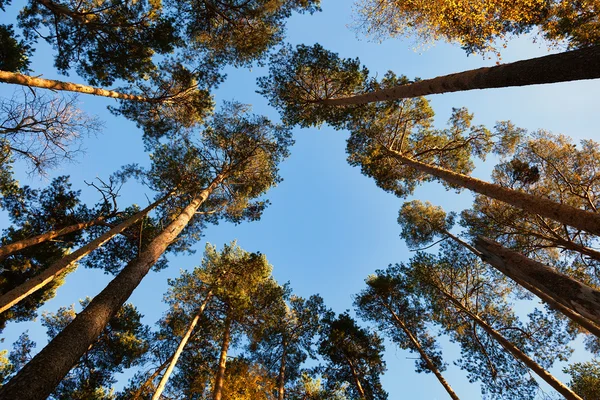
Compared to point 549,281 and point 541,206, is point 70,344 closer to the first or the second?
point 549,281

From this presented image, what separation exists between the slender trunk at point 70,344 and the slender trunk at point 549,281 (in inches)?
270

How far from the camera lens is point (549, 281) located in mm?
4605

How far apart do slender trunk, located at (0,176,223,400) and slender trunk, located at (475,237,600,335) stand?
6.85 m

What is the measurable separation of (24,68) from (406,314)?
1888 cm

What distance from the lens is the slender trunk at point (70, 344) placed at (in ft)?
10.9

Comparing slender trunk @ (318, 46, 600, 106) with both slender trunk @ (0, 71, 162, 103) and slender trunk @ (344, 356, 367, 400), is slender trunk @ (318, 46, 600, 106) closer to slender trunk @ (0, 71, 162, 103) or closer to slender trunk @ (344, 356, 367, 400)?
slender trunk @ (0, 71, 162, 103)

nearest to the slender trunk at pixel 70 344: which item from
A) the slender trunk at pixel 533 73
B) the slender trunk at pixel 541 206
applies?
the slender trunk at pixel 533 73

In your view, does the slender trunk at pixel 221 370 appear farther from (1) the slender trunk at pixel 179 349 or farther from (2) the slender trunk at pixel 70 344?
(2) the slender trunk at pixel 70 344

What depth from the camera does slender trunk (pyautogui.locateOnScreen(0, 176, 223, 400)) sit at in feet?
10.9

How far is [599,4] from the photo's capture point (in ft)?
27.4

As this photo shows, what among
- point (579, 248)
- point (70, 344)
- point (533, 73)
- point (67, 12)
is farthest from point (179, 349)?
point (579, 248)

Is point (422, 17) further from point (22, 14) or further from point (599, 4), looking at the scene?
point (22, 14)

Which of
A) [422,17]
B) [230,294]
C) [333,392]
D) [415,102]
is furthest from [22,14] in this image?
[333,392]

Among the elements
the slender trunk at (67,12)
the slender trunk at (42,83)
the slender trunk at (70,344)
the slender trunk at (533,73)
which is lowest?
the slender trunk at (70,344)
